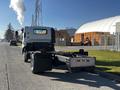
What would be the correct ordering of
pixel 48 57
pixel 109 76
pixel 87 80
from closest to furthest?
pixel 87 80, pixel 109 76, pixel 48 57

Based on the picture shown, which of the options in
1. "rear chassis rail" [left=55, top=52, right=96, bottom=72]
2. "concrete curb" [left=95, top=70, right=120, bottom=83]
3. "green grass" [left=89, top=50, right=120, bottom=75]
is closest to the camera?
"concrete curb" [left=95, top=70, right=120, bottom=83]

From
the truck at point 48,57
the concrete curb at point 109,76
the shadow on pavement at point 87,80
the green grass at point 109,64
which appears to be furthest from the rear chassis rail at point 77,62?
the green grass at point 109,64

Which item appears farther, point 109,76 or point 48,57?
point 48,57

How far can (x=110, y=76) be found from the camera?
14414mm

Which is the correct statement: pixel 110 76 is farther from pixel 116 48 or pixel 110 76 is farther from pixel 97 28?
pixel 97 28

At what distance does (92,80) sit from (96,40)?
2519 inches

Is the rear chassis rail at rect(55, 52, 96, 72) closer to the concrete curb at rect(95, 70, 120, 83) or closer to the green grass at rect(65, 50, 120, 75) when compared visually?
the concrete curb at rect(95, 70, 120, 83)

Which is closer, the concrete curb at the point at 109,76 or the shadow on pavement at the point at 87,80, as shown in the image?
the shadow on pavement at the point at 87,80

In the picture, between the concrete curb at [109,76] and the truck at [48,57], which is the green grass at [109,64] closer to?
the concrete curb at [109,76]

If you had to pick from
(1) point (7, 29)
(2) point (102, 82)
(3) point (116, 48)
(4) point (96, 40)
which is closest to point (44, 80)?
(2) point (102, 82)

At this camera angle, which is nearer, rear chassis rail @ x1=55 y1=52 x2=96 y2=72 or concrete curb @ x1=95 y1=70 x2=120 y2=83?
concrete curb @ x1=95 y1=70 x2=120 y2=83

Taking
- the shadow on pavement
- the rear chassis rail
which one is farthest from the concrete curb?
the rear chassis rail

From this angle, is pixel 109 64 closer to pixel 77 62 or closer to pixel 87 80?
pixel 77 62

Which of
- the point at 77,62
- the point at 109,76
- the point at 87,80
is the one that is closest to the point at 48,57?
the point at 77,62
